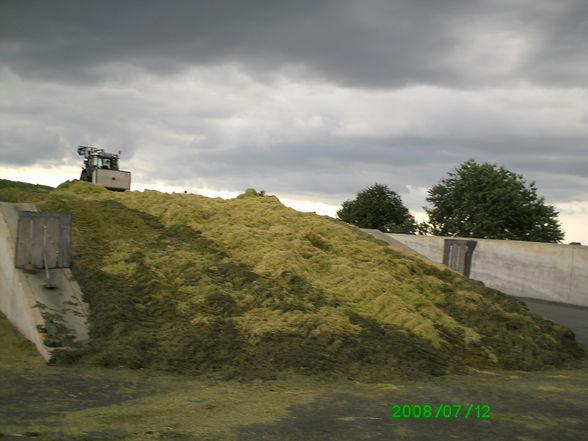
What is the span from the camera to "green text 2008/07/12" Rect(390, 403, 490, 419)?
6.58 m

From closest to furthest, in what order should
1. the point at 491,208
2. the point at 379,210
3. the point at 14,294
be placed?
1. the point at 14,294
2. the point at 491,208
3. the point at 379,210

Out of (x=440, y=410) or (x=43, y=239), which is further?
(x=43, y=239)

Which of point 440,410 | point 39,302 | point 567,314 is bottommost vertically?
point 440,410

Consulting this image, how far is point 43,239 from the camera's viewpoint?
35.0ft

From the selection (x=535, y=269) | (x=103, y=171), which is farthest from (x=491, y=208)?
(x=103, y=171)

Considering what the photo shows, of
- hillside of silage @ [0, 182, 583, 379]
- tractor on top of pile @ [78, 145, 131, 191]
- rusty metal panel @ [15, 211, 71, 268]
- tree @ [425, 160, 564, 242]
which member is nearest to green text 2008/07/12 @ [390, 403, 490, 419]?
hillside of silage @ [0, 182, 583, 379]

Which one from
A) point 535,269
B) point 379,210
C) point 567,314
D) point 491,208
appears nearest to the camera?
point 567,314

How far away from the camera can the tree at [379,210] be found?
48000 millimetres

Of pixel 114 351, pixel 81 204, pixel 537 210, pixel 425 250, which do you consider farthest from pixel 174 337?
pixel 537 210

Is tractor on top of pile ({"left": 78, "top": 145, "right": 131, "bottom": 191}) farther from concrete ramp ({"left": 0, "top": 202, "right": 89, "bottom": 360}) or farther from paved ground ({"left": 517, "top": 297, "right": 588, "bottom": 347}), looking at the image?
paved ground ({"left": 517, "top": 297, "right": 588, "bottom": 347})

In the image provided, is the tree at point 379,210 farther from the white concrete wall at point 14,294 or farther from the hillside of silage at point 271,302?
the white concrete wall at point 14,294

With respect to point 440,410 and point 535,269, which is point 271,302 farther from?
point 535,269

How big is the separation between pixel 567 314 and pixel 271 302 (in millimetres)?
10311

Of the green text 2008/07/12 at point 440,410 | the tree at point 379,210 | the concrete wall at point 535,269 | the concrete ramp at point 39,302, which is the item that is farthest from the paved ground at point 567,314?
the tree at point 379,210
